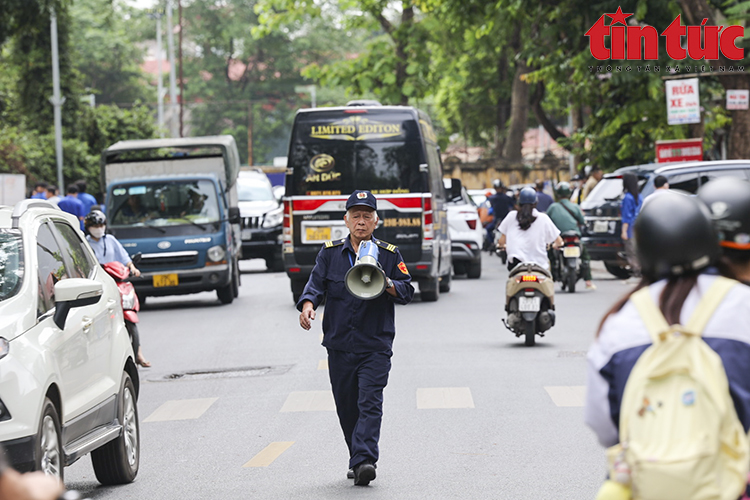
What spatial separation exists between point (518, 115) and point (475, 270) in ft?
67.2

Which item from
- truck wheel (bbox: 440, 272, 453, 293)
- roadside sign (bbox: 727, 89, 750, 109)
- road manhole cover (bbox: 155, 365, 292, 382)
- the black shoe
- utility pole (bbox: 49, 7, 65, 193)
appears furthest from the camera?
utility pole (bbox: 49, 7, 65, 193)

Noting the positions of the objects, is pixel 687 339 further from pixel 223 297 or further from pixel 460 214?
pixel 460 214

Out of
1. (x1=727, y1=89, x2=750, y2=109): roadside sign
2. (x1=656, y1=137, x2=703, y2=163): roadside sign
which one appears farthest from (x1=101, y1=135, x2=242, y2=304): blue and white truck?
(x1=727, y1=89, x2=750, y2=109): roadside sign

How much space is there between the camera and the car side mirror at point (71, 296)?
241 inches

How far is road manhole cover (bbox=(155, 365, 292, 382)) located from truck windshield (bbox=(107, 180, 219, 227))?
766 centimetres

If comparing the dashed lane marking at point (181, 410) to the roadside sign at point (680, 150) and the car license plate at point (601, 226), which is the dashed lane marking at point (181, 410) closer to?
the car license plate at point (601, 226)

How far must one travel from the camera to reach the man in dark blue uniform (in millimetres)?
6938

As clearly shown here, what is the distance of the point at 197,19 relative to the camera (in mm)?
70188

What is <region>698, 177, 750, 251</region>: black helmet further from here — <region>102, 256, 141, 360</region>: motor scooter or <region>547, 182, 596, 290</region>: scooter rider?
<region>547, 182, 596, 290</region>: scooter rider

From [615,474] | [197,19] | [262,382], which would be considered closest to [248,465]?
[262,382]

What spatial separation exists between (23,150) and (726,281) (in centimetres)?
3400

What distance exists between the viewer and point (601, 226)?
67.4ft

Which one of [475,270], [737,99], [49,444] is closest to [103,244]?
[49,444]

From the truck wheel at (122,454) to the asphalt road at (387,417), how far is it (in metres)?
0.11
